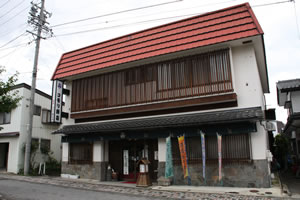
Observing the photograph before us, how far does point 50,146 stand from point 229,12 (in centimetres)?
→ 1683

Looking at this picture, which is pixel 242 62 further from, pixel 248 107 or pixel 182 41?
pixel 182 41

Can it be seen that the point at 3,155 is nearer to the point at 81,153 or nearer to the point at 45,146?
the point at 45,146

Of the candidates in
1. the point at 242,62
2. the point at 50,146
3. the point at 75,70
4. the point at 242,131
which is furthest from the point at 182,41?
the point at 50,146

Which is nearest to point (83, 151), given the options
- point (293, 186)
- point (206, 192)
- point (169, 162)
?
point (169, 162)

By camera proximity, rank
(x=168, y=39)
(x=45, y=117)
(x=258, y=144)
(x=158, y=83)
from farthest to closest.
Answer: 1. (x=45, y=117)
2. (x=158, y=83)
3. (x=168, y=39)
4. (x=258, y=144)

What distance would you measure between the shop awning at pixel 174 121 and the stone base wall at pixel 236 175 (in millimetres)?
1867

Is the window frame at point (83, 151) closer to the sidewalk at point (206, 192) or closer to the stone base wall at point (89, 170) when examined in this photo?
the stone base wall at point (89, 170)

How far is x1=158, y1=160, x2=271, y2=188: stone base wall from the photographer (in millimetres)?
9727

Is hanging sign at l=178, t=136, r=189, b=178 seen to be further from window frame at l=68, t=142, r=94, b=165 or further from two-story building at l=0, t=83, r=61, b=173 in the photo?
two-story building at l=0, t=83, r=61, b=173

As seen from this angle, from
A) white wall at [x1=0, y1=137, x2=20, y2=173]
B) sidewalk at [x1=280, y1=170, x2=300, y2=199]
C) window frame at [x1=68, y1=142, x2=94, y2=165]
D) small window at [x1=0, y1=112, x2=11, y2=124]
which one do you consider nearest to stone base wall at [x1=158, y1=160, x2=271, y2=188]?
sidewalk at [x1=280, y1=170, x2=300, y2=199]

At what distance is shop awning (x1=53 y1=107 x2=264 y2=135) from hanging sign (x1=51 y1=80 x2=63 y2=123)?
1.12m

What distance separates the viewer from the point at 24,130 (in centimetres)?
1814

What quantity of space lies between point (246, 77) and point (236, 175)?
4.28m

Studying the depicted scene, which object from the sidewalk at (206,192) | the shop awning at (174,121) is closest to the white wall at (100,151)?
the shop awning at (174,121)
